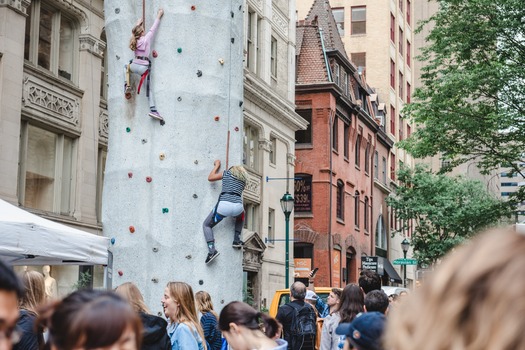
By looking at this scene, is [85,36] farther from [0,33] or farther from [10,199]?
[10,199]

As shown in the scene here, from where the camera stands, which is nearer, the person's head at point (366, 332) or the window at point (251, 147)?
the person's head at point (366, 332)

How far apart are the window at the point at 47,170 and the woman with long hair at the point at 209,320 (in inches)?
470

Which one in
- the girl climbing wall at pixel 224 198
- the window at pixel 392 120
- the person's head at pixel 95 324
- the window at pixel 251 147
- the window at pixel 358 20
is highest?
the window at pixel 358 20

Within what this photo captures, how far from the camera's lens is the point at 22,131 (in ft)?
68.8

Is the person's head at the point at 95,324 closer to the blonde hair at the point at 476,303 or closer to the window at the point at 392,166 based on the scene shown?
the blonde hair at the point at 476,303

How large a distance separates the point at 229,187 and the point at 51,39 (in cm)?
1336

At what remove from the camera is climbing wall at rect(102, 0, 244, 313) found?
417 inches

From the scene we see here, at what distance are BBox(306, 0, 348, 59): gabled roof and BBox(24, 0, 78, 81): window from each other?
80.3 ft

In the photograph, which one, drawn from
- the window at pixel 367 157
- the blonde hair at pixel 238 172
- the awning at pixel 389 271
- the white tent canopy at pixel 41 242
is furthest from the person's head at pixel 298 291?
the awning at pixel 389 271

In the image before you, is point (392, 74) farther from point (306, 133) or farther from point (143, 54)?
point (143, 54)

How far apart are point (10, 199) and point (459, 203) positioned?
1360 inches

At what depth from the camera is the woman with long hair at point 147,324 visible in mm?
6902

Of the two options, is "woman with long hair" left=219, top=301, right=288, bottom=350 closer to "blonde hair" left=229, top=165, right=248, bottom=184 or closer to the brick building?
"blonde hair" left=229, top=165, right=248, bottom=184

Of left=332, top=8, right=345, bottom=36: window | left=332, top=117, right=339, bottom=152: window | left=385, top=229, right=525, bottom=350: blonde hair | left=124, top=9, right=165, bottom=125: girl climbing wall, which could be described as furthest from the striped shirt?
left=332, top=8, right=345, bottom=36: window
